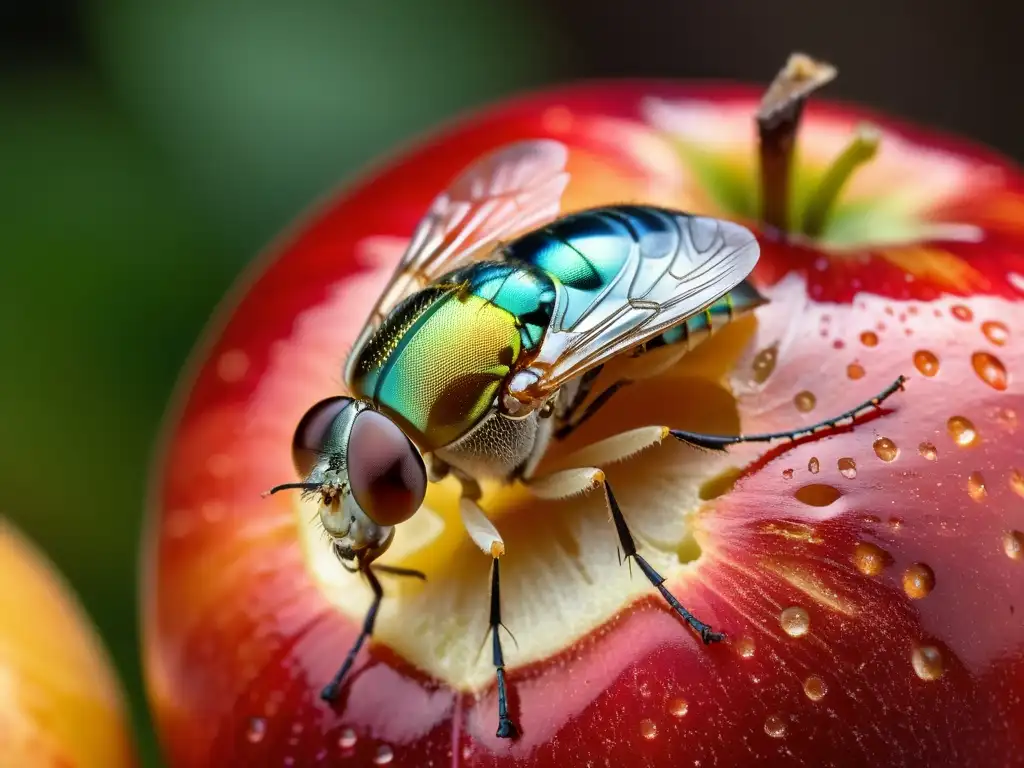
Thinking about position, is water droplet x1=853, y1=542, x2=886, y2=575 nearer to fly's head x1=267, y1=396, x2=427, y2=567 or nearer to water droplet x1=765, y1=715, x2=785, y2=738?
water droplet x1=765, y1=715, x2=785, y2=738

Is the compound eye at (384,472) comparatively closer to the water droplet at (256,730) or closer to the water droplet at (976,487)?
the water droplet at (256,730)

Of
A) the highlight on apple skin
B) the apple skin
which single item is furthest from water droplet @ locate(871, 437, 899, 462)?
the highlight on apple skin

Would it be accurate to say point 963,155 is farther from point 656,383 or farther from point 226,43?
point 226,43

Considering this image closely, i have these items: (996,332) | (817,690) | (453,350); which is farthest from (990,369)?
(453,350)

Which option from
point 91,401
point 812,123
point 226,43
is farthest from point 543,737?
point 226,43

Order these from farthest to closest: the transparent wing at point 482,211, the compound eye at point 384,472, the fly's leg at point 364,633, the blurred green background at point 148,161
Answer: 1. the blurred green background at point 148,161
2. the transparent wing at point 482,211
3. the fly's leg at point 364,633
4. the compound eye at point 384,472

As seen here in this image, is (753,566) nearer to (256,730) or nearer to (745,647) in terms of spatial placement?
(745,647)

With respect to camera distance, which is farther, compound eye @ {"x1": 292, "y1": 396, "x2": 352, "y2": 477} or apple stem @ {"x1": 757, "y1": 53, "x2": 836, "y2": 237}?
apple stem @ {"x1": 757, "y1": 53, "x2": 836, "y2": 237}

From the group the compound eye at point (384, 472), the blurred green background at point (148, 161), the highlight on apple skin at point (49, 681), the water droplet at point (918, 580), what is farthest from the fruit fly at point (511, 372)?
the blurred green background at point (148, 161)
